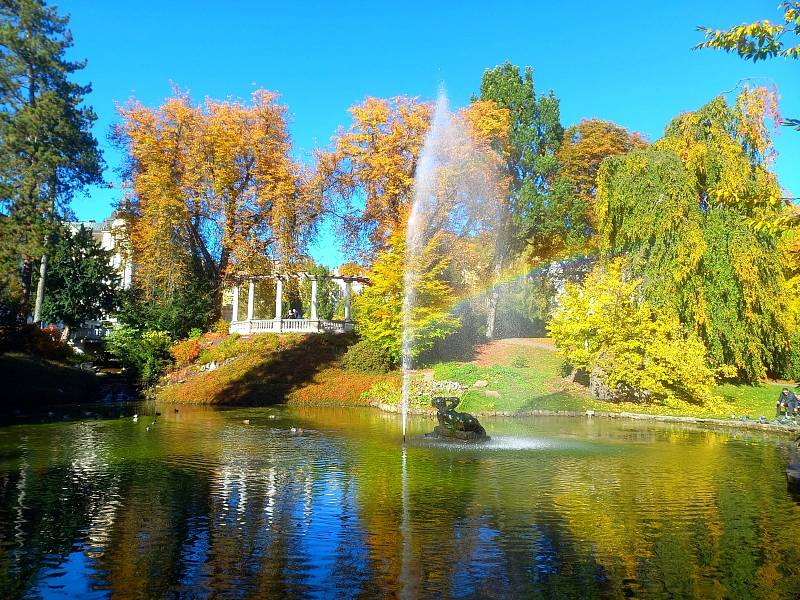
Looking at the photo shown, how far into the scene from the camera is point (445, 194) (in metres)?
38.1

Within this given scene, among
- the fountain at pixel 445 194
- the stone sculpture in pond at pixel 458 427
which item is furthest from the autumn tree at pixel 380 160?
the stone sculpture in pond at pixel 458 427

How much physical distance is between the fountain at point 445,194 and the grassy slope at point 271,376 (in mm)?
4284

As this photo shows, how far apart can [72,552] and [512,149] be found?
3942 cm

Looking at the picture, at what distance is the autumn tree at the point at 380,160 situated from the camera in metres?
38.2

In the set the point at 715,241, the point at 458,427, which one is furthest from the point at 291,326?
the point at 458,427

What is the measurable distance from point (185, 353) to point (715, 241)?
97.2 feet

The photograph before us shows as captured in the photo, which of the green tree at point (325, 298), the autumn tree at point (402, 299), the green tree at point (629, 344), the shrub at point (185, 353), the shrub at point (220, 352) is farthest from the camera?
the green tree at point (325, 298)

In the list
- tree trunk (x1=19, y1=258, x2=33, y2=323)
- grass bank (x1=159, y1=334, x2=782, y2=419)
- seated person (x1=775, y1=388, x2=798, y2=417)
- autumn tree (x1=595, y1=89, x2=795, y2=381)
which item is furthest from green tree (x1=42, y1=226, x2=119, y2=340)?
seated person (x1=775, y1=388, x2=798, y2=417)

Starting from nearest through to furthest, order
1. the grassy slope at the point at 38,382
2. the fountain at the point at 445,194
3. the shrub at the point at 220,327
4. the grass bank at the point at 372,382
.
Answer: the grass bank at the point at 372,382 < the grassy slope at the point at 38,382 < the fountain at the point at 445,194 < the shrub at the point at 220,327

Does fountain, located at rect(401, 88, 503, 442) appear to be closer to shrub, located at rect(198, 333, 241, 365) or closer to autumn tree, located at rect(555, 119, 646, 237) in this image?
autumn tree, located at rect(555, 119, 646, 237)

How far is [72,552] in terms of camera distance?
7891 mm

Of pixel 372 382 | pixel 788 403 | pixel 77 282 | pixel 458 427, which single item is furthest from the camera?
pixel 77 282

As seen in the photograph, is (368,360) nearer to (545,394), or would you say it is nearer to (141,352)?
(545,394)

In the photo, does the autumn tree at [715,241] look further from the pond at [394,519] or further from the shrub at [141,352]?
the shrub at [141,352]
